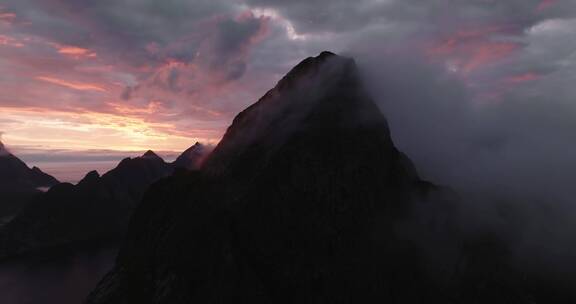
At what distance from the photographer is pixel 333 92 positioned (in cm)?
16600

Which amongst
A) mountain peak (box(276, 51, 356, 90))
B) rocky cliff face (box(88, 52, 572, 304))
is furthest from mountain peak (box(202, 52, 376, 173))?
rocky cliff face (box(88, 52, 572, 304))

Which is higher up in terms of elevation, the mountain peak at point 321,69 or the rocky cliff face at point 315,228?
the mountain peak at point 321,69

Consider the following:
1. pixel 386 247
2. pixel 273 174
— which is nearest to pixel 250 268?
pixel 273 174

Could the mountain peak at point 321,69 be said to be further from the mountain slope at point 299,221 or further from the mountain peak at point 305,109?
the mountain slope at point 299,221

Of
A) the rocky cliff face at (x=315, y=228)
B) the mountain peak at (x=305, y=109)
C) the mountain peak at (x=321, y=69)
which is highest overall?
the mountain peak at (x=321, y=69)

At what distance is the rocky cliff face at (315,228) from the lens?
427 ft

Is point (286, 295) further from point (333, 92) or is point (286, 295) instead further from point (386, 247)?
point (333, 92)

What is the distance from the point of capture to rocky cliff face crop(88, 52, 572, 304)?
13025cm

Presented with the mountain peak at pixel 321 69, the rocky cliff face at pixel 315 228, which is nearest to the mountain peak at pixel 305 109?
the mountain peak at pixel 321 69

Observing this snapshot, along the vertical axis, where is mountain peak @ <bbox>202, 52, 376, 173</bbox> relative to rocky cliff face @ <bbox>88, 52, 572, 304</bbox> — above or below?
above

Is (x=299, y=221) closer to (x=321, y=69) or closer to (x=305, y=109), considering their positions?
(x=305, y=109)

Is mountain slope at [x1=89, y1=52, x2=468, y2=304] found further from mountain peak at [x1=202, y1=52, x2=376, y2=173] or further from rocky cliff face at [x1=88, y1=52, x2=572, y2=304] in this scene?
mountain peak at [x1=202, y1=52, x2=376, y2=173]

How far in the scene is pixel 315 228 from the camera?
133 metres

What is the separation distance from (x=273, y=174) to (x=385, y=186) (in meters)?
44.7
